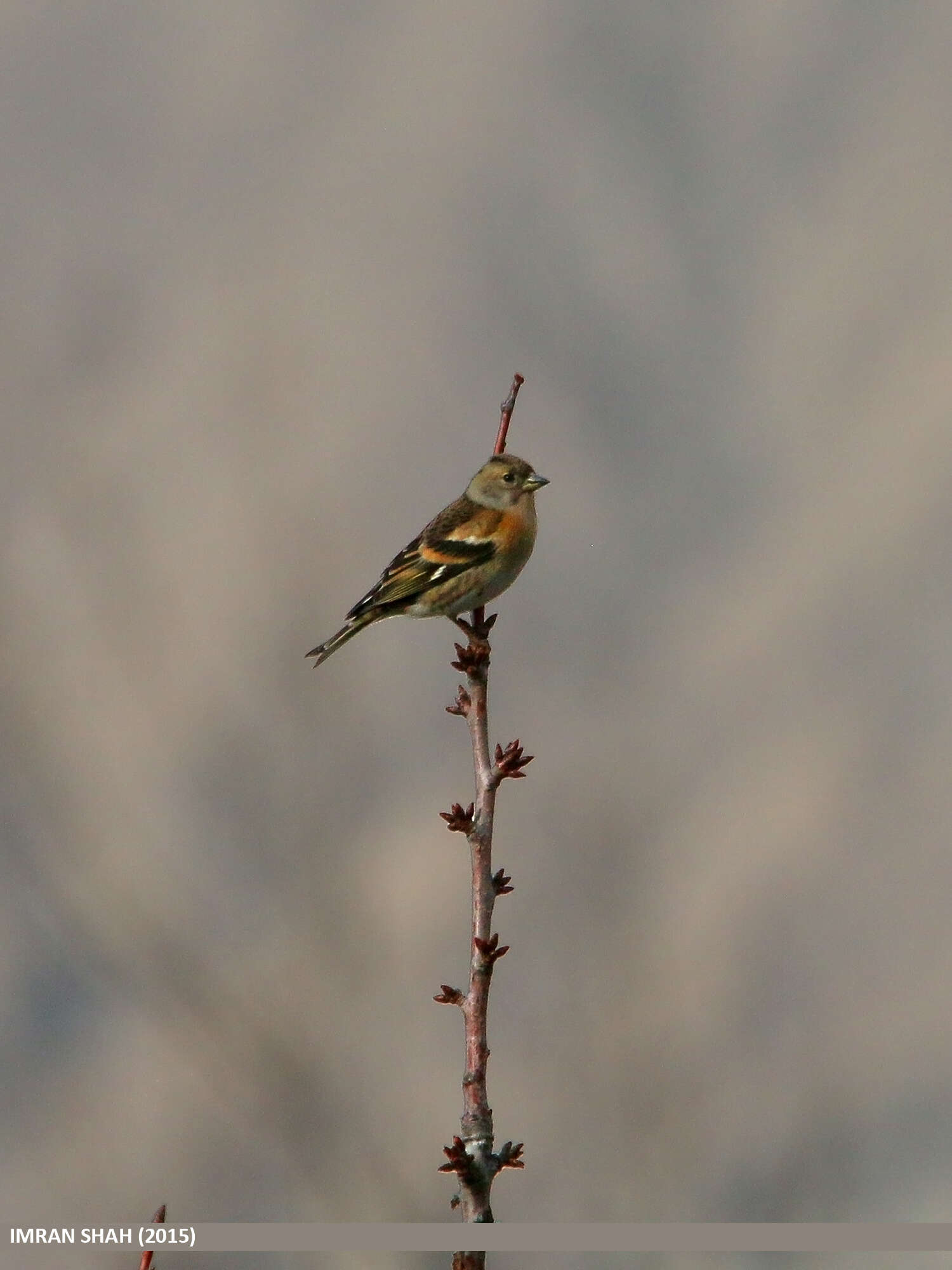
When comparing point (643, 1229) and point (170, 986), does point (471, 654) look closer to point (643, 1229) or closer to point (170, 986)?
point (643, 1229)

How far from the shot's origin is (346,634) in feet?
18.1

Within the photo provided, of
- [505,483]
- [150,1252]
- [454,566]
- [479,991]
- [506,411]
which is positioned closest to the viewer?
[150,1252]

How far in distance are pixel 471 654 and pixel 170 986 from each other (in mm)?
1641

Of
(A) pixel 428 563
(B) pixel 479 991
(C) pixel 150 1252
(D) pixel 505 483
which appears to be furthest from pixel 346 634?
(C) pixel 150 1252

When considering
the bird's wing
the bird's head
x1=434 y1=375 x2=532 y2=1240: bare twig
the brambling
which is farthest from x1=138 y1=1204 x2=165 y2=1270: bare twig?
the bird's head

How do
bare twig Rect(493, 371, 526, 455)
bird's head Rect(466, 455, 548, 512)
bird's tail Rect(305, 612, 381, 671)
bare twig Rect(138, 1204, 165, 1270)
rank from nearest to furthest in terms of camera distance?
1. bare twig Rect(138, 1204, 165, 1270)
2. bare twig Rect(493, 371, 526, 455)
3. bird's tail Rect(305, 612, 381, 671)
4. bird's head Rect(466, 455, 548, 512)

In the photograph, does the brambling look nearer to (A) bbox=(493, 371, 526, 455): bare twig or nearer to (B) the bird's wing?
(B) the bird's wing

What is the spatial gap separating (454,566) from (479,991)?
3.10 m

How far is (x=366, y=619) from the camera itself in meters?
5.58

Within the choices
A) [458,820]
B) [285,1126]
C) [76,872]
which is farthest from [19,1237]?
[458,820]

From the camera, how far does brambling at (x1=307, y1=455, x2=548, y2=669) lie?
18.1 ft

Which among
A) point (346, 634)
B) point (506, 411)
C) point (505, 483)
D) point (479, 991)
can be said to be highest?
point (505, 483)

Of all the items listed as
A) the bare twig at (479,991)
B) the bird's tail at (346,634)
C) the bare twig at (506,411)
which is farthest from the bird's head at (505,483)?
the bare twig at (479,991)

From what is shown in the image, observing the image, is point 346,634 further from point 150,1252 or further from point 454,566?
point 150,1252
